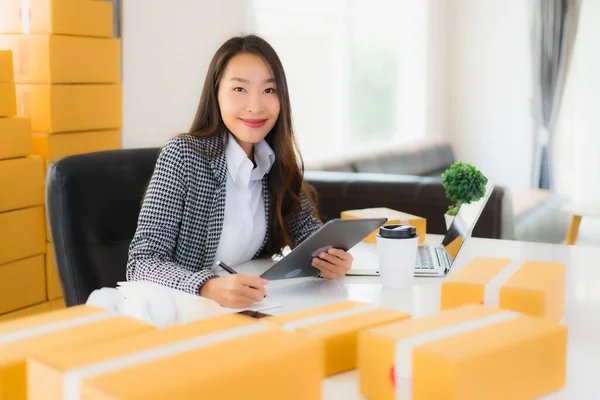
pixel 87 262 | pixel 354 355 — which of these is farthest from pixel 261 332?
pixel 87 262

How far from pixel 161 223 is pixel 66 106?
1587 millimetres

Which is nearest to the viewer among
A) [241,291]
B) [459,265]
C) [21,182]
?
[241,291]

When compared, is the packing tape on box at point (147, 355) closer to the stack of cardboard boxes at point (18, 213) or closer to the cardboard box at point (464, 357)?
the cardboard box at point (464, 357)

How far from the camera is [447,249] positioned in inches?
75.4

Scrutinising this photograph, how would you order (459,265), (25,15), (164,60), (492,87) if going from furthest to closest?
(492,87)
(164,60)
(25,15)
(459,265)

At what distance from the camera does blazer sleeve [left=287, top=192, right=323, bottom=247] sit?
6.94ft

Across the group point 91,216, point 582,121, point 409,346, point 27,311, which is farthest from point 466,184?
point 582,121

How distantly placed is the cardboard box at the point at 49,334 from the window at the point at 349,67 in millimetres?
3847

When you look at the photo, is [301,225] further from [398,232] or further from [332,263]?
[398,232]

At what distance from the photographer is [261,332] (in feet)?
2.79

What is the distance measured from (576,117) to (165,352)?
5.59 m

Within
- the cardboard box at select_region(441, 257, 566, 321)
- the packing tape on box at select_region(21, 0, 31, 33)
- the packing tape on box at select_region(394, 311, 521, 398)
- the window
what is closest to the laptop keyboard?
the cardboard box at select_region(441, 257, 566, 321)

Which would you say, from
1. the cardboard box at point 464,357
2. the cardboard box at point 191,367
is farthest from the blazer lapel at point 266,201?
the cardboard box at point 191,367

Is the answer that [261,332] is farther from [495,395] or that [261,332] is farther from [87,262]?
[87,262]
